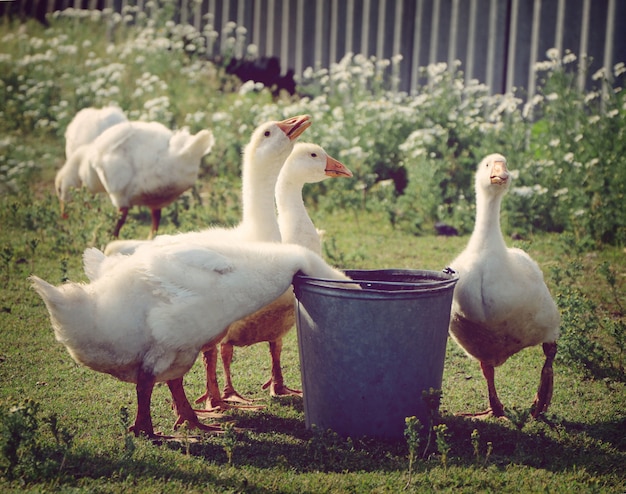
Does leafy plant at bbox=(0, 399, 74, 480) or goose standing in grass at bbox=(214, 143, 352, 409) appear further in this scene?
goose standing in grass at bbox=(214, 143, 352, 409)

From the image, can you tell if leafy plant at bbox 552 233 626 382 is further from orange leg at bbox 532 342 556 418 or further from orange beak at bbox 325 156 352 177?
orange beak at bbox 325 156 352 177

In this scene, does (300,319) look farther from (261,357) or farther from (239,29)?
(239,29)

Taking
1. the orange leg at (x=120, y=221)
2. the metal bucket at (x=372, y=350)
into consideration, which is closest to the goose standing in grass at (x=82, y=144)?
the orange leg at (x=120, y=221)

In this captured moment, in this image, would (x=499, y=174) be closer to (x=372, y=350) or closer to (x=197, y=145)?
(x=372, y=350)

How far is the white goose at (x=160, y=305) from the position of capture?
3959 millimetres

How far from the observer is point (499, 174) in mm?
4809

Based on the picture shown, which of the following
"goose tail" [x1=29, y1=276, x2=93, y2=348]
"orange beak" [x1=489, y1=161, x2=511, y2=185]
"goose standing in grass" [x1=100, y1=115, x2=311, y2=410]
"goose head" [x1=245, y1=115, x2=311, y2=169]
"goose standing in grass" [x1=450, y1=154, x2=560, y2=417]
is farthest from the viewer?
"goose head" [x1=245, y1=115, x2=311, y2=169]

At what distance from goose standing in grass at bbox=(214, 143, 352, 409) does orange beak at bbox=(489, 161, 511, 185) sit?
117 cm

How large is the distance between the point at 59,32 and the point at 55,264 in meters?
9.72

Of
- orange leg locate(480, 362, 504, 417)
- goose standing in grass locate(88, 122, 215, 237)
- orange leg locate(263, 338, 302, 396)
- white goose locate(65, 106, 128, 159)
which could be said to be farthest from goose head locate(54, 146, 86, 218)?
orange leg locate(480, 362, 504, 417)

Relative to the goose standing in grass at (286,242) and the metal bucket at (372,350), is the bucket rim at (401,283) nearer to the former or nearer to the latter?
the metal bucket at (372,350)

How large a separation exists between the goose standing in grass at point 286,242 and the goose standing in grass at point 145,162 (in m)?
3.08

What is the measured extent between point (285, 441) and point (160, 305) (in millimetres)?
1052

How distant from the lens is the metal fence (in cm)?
1033
